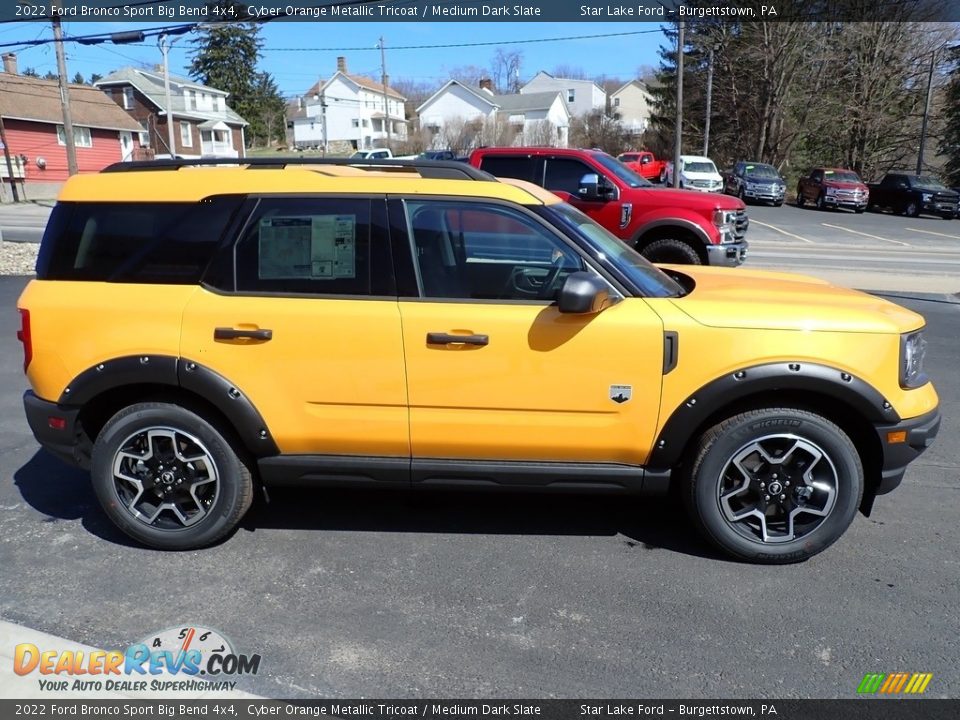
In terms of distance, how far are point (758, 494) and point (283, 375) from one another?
230cm

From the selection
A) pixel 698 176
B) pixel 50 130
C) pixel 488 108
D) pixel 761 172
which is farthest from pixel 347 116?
pixel 698 176

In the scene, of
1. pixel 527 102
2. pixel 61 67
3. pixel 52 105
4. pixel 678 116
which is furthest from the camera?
pixel 527 102

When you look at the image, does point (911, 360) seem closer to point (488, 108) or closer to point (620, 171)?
point (620, 171)

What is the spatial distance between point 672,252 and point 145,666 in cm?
872

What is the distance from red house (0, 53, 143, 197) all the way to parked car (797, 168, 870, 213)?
36.0m

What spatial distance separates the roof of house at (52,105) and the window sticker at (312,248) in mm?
41839

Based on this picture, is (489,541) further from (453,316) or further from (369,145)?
(369,145)

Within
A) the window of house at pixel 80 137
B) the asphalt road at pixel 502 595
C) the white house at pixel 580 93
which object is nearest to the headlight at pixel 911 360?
the asphalt road at pixel 502 595

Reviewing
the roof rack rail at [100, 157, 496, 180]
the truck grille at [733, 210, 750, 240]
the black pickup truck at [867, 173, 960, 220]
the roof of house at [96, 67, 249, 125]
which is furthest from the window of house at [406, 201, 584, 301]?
the roof of house at [96, 67, 249, 125]

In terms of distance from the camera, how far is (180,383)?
3547 millimetres

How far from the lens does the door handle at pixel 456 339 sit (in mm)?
3422

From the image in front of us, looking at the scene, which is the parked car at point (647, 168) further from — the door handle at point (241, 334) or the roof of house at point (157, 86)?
the roof of house at point (157, 86)

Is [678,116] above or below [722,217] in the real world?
above

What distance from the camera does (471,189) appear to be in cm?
363
